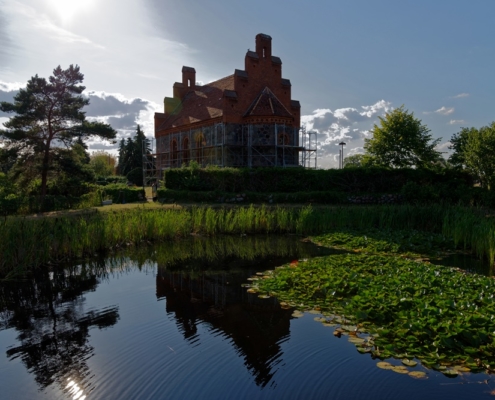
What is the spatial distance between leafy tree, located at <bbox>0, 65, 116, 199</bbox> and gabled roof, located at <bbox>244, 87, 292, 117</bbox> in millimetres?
10706

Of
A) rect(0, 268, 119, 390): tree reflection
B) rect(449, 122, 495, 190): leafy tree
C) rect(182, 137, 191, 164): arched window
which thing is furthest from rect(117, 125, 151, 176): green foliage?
rect(0, 268, 119, 390): tree reflection

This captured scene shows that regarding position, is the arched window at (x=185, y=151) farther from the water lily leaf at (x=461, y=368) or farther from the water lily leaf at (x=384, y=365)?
the water lily leaf at (x=461, y=368)

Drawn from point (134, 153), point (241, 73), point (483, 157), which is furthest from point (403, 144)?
point (134, 153)

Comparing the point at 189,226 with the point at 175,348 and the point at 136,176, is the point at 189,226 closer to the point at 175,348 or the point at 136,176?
the point at 175,348

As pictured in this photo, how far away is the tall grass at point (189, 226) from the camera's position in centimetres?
934

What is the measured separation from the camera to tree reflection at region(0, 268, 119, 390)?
4.87m

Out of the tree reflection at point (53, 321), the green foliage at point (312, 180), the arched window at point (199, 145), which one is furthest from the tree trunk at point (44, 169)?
the tree reflection at point (53, 321)

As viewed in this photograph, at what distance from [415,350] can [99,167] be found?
59.3 meters

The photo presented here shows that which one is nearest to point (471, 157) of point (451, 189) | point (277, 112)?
point (451, 189)

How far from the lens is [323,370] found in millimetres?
4727

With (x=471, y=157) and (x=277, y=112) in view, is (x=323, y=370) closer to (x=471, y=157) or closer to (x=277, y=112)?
(x=471, y=157)

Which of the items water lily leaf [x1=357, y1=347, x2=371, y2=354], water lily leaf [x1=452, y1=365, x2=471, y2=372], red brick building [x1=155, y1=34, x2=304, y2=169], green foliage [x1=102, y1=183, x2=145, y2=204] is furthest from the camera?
red brick building [x1=155, y1=34, x2=304, y2=169]

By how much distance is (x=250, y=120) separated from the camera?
97.1 feet

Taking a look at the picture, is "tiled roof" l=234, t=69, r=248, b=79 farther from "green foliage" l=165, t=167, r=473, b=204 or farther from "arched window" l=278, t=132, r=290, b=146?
"green foliage" l=165, t=167, r=473, b=204
